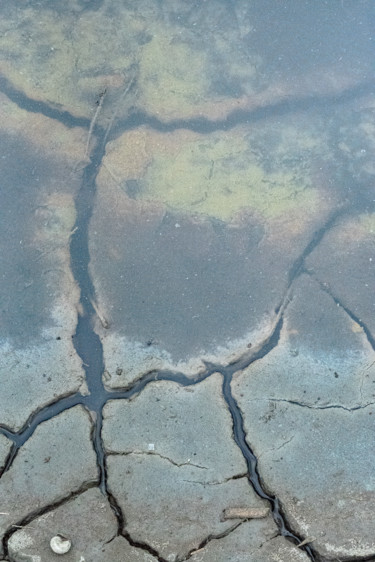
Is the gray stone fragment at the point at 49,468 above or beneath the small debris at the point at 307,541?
above

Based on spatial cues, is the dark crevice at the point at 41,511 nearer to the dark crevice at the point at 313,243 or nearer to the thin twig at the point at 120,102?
the dark crevice at the point at 313,243

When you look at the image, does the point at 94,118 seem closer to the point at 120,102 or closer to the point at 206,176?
the point at 120,102

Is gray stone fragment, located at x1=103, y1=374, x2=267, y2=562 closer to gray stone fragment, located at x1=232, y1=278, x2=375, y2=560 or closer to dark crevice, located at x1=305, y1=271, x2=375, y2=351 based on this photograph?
gray stone fragment, located at x1=232, y1=278, x2=375, y2=560

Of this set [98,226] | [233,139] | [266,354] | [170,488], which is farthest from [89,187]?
[170,488]

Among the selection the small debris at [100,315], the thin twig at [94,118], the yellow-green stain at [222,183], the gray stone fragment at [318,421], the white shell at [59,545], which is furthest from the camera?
the thin twig at [94,118]

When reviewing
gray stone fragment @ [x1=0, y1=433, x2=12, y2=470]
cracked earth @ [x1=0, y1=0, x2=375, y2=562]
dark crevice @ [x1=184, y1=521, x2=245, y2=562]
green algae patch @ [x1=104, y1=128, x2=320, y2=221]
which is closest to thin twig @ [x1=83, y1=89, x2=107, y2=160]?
cracked earth @ [x1=0, y1=0, x2=375, y2=562]

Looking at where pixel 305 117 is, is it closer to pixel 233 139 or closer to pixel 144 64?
pixel 233 139

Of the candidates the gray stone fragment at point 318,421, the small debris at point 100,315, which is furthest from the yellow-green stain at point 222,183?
the small debris at point 100,315
